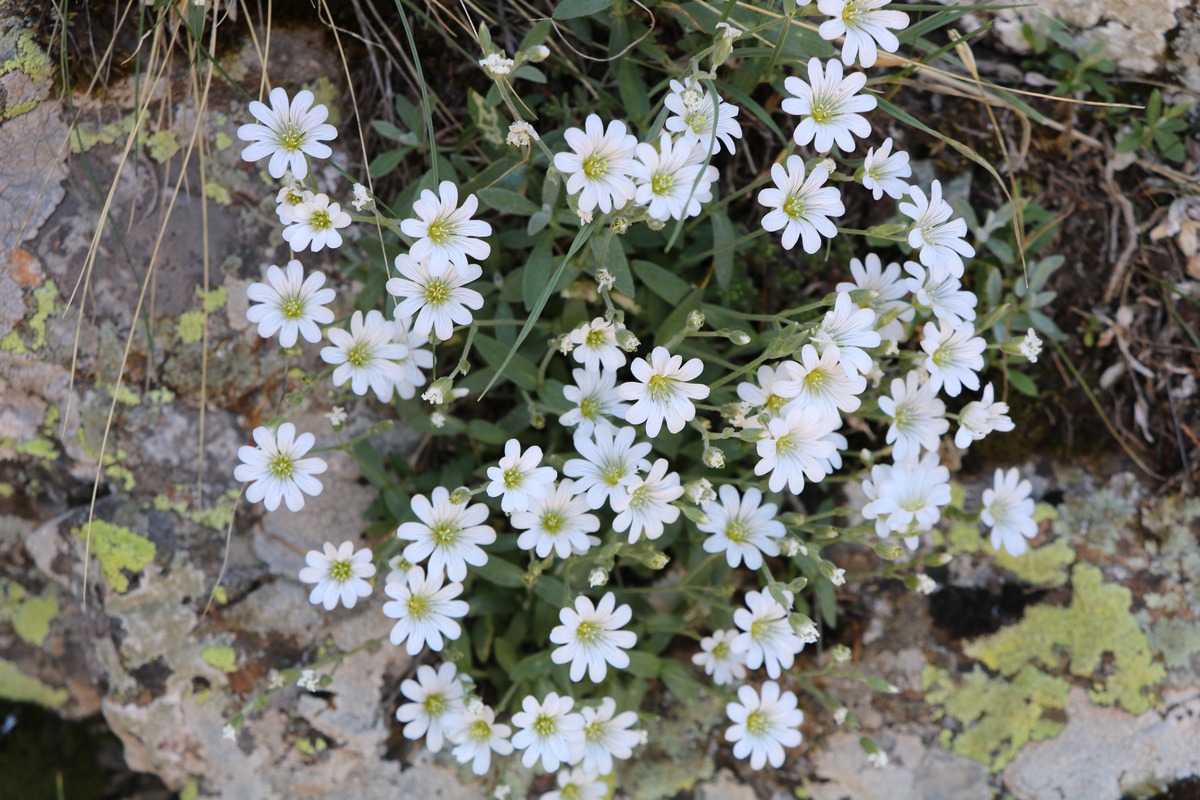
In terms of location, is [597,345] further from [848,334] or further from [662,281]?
[848,334]

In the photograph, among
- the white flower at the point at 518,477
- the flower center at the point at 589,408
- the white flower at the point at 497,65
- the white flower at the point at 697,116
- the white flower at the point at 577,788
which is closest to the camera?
the white flower at the point at 497,65

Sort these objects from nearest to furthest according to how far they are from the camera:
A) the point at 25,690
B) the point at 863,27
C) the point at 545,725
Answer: the point at 863,27
the point at 545,725
the point at 25,690

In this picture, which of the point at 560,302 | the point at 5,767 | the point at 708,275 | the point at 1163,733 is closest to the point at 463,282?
the point at 560,302

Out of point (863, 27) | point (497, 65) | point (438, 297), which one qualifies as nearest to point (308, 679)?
point (438, 297)

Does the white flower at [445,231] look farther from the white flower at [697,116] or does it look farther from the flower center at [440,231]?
the white flower at [697,116]

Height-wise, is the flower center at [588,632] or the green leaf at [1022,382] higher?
the green leaf at [1022,382]

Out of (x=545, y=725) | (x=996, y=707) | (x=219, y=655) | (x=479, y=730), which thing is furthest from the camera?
(x=996, y=707)

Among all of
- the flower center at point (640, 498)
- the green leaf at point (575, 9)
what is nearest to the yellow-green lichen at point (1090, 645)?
the flower center at point (640, 498)

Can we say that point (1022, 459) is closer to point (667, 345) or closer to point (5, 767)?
point (667, 345)
